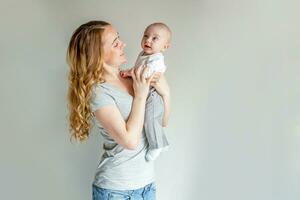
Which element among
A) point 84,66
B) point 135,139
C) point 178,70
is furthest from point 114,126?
point 178,70

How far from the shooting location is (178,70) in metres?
1.77

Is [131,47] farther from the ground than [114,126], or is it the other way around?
[131,47]

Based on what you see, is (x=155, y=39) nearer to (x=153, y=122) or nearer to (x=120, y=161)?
(x=153, y=122)

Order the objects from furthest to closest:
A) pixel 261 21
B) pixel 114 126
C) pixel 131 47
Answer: pixel 131 47 < pixel 261 21 < pixel 114 126

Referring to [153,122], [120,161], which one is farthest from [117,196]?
[153,122]

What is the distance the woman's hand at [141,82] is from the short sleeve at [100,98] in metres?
0.09

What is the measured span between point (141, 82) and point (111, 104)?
0.13 metres

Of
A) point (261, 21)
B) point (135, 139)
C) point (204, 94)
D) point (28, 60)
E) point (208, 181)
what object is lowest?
point (208, 181)

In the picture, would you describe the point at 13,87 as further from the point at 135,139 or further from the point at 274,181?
the point at 274,181

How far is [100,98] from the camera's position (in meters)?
1.39

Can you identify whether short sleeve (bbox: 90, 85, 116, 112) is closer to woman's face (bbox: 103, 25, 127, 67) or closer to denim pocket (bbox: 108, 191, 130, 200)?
woman's face (bbox: 103, 25, 127, 67)

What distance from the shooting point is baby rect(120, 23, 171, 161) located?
145cm

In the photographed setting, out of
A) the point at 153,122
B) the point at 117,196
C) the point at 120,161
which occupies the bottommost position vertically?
the point at 117,196

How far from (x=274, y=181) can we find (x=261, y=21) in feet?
2.13
